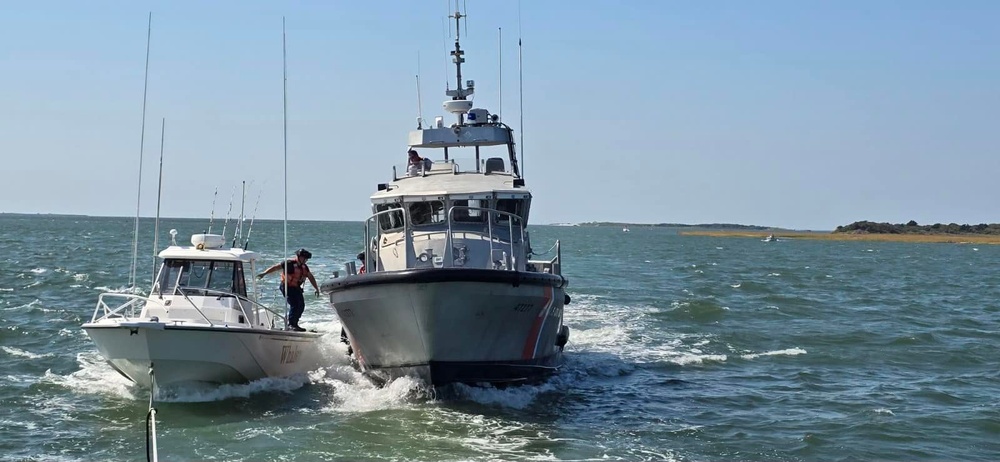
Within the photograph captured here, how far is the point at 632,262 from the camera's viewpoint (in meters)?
59.5

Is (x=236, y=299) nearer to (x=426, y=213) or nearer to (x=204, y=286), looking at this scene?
(x=204, y=286)

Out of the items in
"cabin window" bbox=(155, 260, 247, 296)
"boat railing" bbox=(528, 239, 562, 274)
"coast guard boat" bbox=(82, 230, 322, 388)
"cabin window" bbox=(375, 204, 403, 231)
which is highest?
"cabin window" bbox=(375, 204, 403, 231)

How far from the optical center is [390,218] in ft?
57.9

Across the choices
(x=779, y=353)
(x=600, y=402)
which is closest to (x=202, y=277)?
(x=600, y=402)

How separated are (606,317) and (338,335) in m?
8.89

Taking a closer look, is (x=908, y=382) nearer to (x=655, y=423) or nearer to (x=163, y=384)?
(x=655, y=423)

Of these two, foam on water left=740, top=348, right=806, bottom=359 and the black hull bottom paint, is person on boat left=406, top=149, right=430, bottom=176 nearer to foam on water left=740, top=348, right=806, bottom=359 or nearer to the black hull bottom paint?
the black hull bottom paint

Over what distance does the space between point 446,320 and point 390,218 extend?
339cm

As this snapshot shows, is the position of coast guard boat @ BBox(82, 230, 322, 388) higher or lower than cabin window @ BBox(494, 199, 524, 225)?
lower

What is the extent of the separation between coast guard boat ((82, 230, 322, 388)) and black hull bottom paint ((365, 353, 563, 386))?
1.64 meters

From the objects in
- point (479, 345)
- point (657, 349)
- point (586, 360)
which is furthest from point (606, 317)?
point (479, 345)

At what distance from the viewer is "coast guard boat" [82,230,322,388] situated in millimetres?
14602

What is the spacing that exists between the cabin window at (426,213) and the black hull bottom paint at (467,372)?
2620mm

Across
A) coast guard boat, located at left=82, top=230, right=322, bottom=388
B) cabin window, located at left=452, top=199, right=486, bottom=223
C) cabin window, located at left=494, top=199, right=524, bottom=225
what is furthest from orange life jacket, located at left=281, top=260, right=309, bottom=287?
cabin window, located at left=494, top=199, right=524, bottom=225
